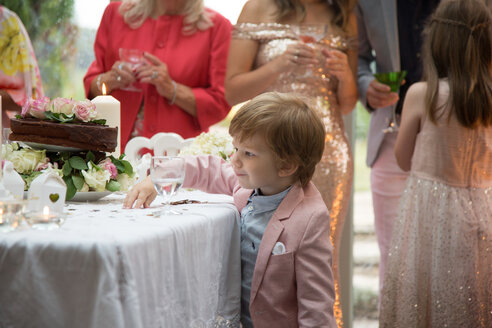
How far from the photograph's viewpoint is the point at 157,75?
283 centimetres

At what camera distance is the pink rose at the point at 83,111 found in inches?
62.1

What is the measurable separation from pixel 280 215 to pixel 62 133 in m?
0.60

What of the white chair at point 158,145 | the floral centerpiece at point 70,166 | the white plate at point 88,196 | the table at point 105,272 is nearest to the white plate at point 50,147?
the floral centerpiece at point 70,166

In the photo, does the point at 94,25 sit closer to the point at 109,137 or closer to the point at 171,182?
the point at 109,137

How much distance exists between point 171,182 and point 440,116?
151cm

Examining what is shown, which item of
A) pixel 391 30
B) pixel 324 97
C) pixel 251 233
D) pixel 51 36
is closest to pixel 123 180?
pixel 251 233

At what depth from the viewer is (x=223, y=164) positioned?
1859mm

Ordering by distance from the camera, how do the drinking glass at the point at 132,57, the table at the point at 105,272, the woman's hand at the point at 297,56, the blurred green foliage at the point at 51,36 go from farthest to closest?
the blurred green foliage at the point at 51,36
the woman's hand at the point at 297,56
the drinking glass at the point at 132,57
the table at the point at 105,272

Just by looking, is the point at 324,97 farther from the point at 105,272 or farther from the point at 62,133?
the point at 105,272

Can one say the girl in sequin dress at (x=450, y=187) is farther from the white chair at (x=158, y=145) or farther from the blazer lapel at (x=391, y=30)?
the white chair at (x=158, y=145)

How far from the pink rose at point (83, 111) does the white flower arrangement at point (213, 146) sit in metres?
0.48

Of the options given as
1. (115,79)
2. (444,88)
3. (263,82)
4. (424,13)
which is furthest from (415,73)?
(115,79)

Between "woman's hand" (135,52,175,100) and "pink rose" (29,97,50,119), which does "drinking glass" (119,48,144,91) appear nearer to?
"woman's hand" (135,52,175,100)

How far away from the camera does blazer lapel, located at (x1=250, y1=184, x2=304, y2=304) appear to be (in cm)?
155
